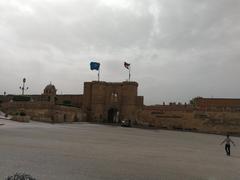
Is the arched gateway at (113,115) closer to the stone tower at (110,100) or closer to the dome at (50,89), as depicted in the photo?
the stone tower at (110,100)

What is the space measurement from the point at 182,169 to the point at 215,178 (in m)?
1.44

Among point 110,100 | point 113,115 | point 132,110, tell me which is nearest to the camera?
point 132,110

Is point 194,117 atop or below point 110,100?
below

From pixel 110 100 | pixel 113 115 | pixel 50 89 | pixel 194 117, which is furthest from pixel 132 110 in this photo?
pixel 50 89

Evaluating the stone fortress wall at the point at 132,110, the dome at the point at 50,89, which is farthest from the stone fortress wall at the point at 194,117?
the dome at the point at 50,89

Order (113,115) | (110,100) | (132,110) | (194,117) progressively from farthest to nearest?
1. (113,115)
2. (110,100)
3. (132,110)
4. (194,117)

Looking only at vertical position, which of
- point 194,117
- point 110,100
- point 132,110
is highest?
point 110,100

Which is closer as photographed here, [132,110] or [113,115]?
[132,110]

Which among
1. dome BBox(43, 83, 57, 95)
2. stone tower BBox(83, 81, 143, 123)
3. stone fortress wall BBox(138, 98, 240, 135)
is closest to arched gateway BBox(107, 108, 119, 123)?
stone tower BBox(83, 81, 143, 123)

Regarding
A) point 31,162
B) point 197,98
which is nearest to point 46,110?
point 197,98

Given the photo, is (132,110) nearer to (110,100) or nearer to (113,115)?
(110,100)

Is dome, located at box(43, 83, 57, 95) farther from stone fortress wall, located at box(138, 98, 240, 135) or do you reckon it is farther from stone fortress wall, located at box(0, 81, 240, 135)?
stone fortress wall, located at box(138, 98, 240, 135)

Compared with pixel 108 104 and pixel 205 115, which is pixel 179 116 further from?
Answer: pixel 108 104

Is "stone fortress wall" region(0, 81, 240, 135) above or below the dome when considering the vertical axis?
below
